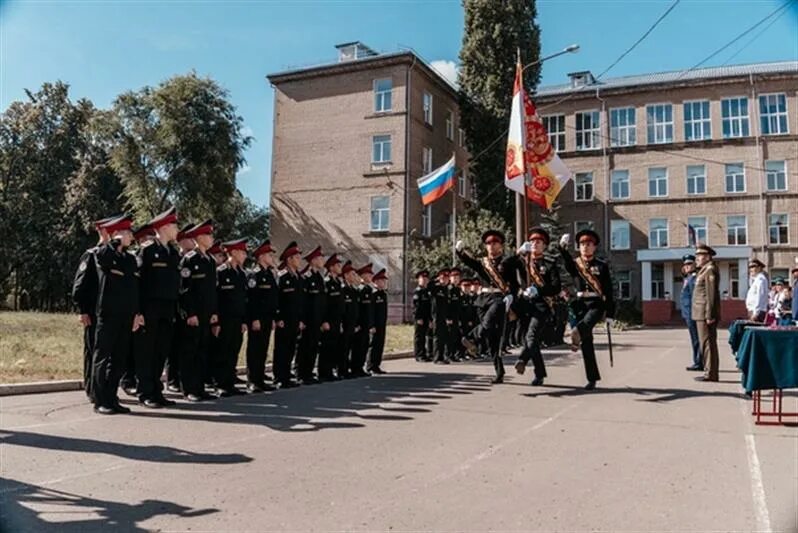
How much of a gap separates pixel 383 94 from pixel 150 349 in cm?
3340

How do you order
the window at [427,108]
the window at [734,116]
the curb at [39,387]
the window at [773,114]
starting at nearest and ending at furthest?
the curb at [39,387] → the window at [427,108] → the window at [773,114] → the window at [734,116]

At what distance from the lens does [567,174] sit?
1959 cm

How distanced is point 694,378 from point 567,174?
30.0 feet

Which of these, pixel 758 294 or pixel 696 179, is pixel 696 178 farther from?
pixel 758 294

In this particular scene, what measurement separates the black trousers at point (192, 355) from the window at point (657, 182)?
44074 mm

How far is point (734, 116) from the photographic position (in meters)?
46.1

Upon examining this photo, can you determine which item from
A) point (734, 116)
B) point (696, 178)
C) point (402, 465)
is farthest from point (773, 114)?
point (402, 465)

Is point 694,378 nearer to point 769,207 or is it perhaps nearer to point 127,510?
point 127,510

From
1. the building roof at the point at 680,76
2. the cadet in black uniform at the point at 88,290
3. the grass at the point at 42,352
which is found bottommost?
the grass at the point at 42,352

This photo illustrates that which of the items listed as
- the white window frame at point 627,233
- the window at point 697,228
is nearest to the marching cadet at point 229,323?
the window at point 697,228

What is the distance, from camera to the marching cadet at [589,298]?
10016 mm

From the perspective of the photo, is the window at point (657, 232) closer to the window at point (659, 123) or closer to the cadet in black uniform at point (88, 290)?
the window at point (659, 123)

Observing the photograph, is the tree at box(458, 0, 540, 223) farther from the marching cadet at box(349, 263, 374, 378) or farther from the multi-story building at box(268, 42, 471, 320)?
the marching cadet at box(349, 263, 374, 378)

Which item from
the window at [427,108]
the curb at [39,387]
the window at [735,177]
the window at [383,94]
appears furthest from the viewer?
the window at [735,177]
